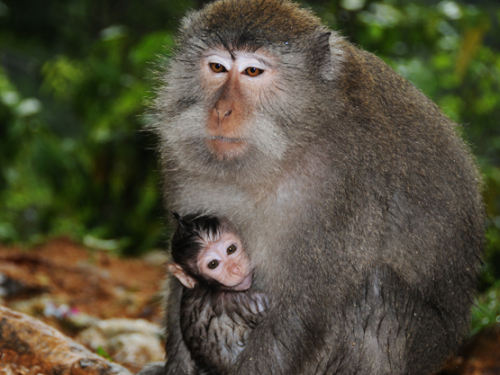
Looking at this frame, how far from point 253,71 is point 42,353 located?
1.88 metres

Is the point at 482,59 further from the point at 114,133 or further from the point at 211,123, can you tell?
the point at 211,123

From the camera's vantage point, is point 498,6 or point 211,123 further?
point 498,6

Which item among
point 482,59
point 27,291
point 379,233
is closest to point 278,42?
point 379,233

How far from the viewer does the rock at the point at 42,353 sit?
3.10 metres

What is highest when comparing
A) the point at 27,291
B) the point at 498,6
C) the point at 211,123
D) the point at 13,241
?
the point at 498,6

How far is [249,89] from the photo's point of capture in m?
2.76

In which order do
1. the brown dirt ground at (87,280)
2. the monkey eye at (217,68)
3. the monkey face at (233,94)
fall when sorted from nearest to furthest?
the monkey face at (233,94) → the monkey eye at (217,68) → the brown dirt ground at (87,280)

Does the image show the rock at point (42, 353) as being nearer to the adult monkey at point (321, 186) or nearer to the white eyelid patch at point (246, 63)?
the adult monkey at point (321, 186)

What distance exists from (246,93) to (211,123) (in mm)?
227

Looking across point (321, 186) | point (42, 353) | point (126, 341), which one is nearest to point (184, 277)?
point (42, 353)

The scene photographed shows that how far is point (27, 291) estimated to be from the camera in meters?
5.41

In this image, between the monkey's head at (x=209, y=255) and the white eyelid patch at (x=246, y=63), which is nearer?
the white eyelid patch at (x=246, y=63)

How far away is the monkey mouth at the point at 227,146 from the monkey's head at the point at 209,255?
1.82 ft

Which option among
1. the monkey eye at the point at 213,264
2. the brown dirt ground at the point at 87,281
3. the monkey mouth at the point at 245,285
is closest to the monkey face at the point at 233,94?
the monkey eye at the point at 213,264
